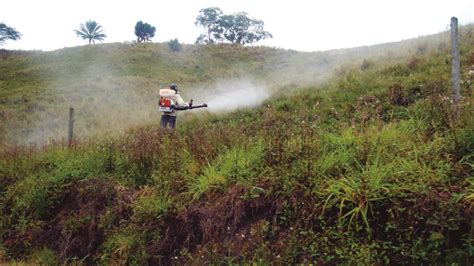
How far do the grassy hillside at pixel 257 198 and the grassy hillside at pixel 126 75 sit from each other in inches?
310

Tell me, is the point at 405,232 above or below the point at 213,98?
below

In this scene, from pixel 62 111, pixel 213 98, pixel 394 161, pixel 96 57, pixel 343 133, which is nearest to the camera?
pixel 394 161

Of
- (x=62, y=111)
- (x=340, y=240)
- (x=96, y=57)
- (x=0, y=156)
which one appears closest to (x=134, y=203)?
(x=340, y=240)

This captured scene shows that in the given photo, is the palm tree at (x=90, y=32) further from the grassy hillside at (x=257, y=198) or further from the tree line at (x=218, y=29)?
the grassy hillside at (x=257, y=198)

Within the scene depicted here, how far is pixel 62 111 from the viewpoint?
896 inches

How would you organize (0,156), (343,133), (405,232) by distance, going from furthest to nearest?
(0,156)
(343,133)
(405,232)

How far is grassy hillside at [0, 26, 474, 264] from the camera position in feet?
11.7

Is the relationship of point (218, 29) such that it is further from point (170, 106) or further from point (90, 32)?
point (170, 106)

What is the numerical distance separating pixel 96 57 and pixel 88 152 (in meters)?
33.6

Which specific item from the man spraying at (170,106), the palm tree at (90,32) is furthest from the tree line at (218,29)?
the man spraying at (170,106)

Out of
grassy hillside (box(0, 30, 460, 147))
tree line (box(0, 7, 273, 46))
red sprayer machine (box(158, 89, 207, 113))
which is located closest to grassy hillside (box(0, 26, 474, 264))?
red sprayer machine (box(158, 89, 207, 113))

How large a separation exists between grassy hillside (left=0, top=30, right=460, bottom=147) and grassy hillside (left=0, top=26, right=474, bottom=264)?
7.87 meters

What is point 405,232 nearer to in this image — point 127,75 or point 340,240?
point 340,240

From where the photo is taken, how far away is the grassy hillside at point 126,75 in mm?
Result: 18594
